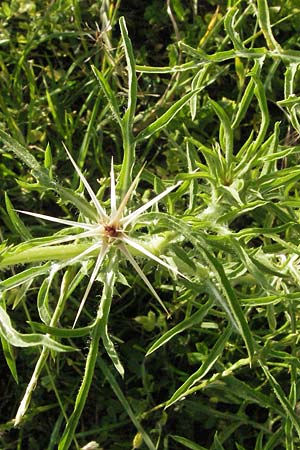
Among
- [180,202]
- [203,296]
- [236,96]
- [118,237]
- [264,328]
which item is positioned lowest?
[264,328]

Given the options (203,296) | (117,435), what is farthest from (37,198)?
(117,435)

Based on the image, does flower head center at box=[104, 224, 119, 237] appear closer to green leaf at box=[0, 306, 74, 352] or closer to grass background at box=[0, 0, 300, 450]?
green leaf at box=[0, 306, 74, 352]

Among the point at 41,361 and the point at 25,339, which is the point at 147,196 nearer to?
the point at 41,361

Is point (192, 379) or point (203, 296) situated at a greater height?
point (192, 379)

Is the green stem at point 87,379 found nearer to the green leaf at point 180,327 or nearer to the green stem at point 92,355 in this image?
the green stem at point 92,355

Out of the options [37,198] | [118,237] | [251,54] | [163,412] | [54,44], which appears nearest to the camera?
[118,237]

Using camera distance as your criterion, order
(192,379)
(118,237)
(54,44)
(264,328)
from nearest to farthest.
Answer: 1. (118,237)
2. (192,379)
3. (264,328)
4. (54,44)

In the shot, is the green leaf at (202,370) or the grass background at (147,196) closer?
the green leaf at (202,370)

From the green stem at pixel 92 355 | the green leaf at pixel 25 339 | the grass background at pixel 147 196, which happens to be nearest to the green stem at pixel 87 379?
the green stem at pixel 92 355

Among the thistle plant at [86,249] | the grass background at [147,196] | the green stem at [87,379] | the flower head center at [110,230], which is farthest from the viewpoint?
the grass background at [147,196]

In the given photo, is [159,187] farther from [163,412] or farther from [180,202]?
[163,412]
